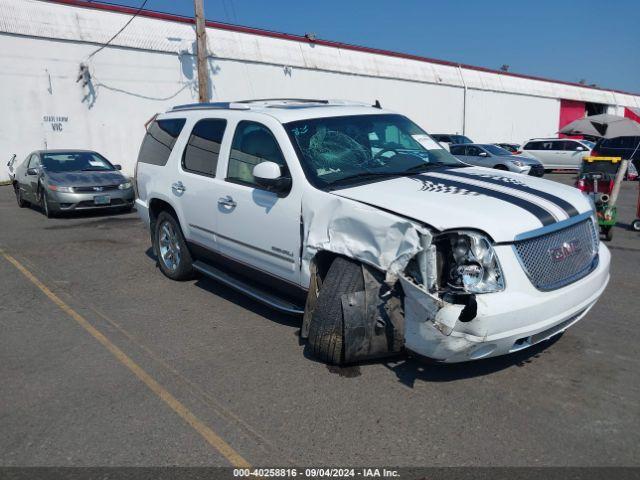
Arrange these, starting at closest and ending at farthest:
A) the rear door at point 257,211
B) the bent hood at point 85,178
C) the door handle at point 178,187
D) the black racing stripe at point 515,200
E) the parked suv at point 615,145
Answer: the black racing stripe at point 515,200
the rear door at point 257,211
the door handle at point 178,187
the bent hood at point 85,178
the parked suv at point 615,145

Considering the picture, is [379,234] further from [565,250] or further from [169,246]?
[169,246]

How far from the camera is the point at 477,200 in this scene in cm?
379

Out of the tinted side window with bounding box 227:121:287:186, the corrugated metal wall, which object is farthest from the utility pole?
the tinted side window with bounding box 227:121:287:186

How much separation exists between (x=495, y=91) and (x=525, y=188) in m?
39.0

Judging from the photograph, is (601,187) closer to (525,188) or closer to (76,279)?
(525,188)

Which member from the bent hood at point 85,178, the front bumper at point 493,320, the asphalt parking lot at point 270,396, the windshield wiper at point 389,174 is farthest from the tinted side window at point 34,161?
the front bumper at point 493,320

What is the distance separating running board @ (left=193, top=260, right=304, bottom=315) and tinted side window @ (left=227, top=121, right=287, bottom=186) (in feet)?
3.16

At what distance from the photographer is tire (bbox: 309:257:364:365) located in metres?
3.83

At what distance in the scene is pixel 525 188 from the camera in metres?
4.17

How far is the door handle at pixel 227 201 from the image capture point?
5.00 meters

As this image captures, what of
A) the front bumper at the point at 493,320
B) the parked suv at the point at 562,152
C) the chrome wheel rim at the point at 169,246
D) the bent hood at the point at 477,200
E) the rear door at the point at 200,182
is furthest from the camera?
the parked suv at the point at 562,152

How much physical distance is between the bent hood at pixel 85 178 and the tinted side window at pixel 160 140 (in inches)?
200

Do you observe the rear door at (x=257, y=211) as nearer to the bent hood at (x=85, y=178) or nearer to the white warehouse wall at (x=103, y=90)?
the bent hood at (x=85, y=178)

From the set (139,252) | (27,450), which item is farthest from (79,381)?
(139,252)
